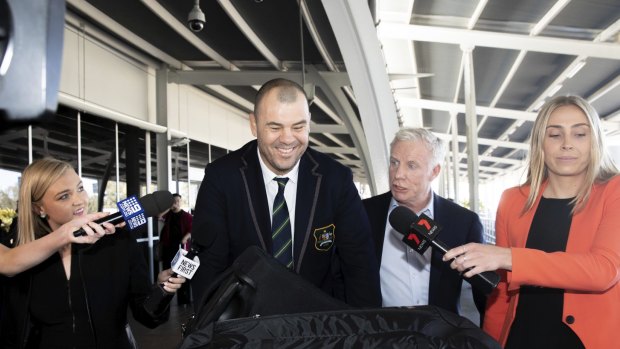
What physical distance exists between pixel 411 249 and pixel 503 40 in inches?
299

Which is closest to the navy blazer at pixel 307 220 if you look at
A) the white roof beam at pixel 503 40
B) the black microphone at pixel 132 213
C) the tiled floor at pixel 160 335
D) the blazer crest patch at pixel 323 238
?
the blazer crest patch at pixel 323 238

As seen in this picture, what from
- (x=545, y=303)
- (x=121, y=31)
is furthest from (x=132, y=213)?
(x=121, y=31)

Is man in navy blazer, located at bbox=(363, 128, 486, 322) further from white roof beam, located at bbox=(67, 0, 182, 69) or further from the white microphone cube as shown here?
white roof beam, located at bbox=(67, 0, 182, 69)

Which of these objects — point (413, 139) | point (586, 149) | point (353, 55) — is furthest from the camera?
point (353, 55)

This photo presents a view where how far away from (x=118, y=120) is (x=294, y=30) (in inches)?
130

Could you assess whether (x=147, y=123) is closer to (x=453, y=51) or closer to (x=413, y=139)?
(x=453, y=51)

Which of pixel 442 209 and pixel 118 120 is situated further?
pixel 118 120

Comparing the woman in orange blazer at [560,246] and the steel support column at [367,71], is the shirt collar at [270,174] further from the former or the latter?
the steel support column at [367,71]

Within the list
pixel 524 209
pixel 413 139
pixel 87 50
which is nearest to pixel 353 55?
pixel 87 50

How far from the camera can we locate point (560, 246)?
1833 millimetres

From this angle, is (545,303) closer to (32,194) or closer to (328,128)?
(32,194)

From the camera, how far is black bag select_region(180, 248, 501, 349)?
120 cm

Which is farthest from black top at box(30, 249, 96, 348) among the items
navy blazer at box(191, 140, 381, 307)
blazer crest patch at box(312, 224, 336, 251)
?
blazer crest patch at box(312, 224, 336, 251)

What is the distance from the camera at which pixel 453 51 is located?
10633 mm
